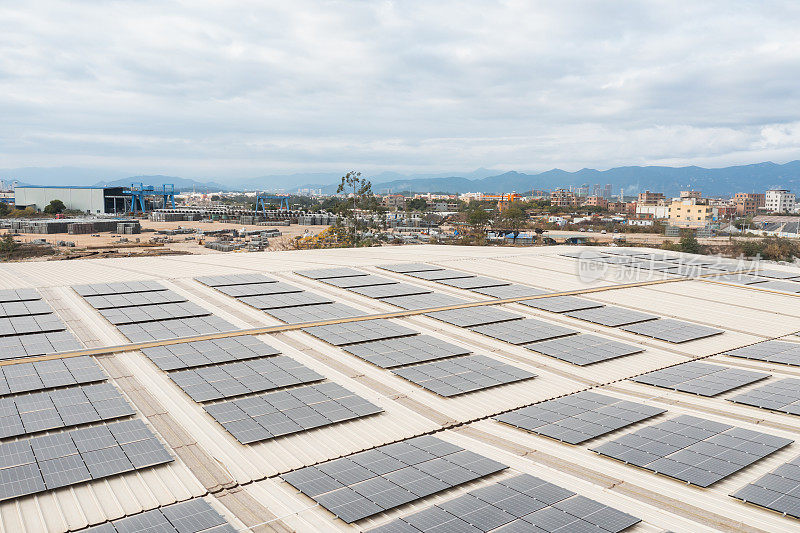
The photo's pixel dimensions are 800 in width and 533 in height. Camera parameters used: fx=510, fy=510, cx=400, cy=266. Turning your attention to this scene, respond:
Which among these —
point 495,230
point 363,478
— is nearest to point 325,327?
point 363,478

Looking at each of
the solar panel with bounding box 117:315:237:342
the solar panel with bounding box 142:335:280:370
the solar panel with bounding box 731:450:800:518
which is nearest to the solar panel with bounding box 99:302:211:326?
the solar panel with bounding box 117:315:237:342

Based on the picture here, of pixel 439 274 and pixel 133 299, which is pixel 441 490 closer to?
pixel 133 299

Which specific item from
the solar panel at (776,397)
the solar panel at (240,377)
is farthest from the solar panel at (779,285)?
the solar panel at (240,377)

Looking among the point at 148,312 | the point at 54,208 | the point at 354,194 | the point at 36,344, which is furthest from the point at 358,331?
the point at 54,208

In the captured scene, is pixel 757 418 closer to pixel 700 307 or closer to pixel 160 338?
pixel 700 307

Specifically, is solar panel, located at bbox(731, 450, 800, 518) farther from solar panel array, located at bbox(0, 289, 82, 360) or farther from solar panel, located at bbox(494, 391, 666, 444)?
solar panel array, located at bbox(0, 289, 82, 360)

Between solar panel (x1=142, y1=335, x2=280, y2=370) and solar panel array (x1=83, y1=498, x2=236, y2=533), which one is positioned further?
solar panel (x1=142, y1=335, x2=280, y2=370)
